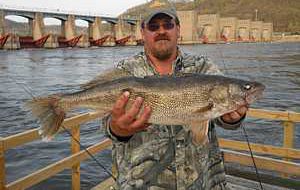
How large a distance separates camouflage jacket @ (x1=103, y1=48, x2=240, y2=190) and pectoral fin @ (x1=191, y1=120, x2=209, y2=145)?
127 mm

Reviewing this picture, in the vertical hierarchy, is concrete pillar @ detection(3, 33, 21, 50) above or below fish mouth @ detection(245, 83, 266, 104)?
above

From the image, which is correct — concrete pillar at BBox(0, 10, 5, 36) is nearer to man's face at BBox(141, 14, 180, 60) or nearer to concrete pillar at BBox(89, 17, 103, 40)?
concrete pillar at BBox(89, 17, 103, 40)

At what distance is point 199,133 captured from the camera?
9.94 ft

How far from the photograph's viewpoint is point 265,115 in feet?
21.0

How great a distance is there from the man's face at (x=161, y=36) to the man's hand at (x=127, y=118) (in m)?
0.49

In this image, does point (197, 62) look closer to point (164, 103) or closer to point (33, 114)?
point (164, 103)

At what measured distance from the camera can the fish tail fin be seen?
3367 millimetres

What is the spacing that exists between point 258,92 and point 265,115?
3.07m

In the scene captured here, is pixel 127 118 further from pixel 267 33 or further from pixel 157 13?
pixel 267 33

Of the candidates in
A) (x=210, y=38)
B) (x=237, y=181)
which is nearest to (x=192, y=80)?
(x=237, y=181)

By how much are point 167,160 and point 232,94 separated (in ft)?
2.59

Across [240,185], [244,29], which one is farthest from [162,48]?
[244,29]

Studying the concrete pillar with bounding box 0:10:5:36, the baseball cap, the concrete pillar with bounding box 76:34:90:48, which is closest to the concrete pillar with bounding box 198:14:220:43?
the concrete pillar with bounding box 76:34:90:48

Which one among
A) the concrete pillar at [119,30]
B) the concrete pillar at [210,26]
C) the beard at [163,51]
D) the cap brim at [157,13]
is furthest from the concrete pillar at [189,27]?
the beard at [163,51]
